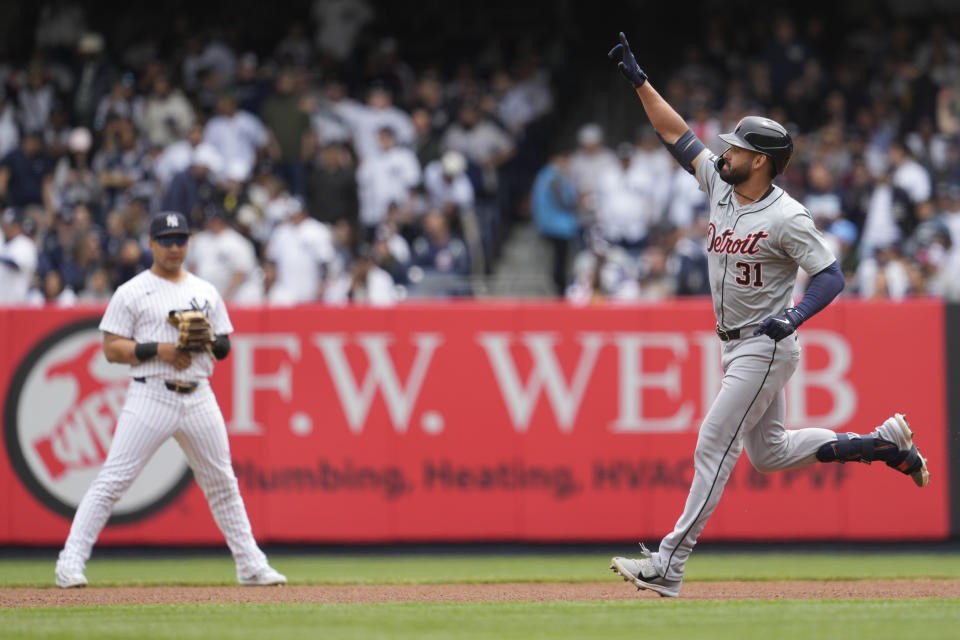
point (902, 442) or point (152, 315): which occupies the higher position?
point (152, 315)

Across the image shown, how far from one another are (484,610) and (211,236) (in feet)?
25.5

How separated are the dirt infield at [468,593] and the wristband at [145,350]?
137 centimetres

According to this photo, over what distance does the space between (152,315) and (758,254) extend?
11.6 feet

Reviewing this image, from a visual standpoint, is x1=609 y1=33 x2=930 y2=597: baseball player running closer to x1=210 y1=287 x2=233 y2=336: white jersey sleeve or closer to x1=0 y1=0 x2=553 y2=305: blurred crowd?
x1=210 y1=287 x2=233 y2=336: white jersey sleeve

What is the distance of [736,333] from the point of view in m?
7.06

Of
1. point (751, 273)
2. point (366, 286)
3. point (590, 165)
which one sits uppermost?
point (590, 165)

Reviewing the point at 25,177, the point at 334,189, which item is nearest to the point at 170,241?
the point at 334,189

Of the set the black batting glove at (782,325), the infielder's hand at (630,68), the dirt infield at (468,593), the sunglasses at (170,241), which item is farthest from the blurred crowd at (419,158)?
the black batting glove at (782,325)

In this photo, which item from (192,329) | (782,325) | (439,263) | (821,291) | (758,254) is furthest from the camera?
(439,263)

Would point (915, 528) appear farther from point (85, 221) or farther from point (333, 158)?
point (85, 221)

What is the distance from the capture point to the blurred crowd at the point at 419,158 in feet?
45.6

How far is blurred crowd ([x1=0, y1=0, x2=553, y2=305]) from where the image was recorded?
13953 mm

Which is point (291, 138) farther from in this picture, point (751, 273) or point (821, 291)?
point (821, 291)

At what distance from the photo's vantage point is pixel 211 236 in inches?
550
